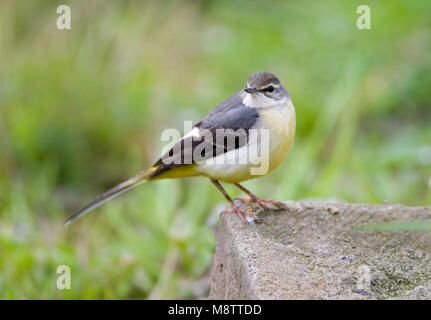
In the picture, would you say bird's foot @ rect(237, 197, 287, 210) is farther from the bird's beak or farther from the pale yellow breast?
the bird's beak

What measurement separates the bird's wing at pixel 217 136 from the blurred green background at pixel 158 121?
123 cm

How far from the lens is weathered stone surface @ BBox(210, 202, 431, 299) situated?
3.21 metres

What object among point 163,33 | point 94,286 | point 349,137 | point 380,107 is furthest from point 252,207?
point 163,33

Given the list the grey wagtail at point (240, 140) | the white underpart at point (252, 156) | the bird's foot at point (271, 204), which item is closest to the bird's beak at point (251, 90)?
the grey wagtail at point (240, 140)

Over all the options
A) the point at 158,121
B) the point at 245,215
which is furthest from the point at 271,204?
the point at 158,121

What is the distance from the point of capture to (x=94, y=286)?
512cm

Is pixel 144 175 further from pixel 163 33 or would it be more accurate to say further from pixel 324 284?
pixel 163 33

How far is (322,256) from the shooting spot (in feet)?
11.8

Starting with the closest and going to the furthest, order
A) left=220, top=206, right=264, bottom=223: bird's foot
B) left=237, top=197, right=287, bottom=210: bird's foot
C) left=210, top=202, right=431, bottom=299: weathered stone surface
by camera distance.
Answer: left=210, top=202, right=431, bottom=299: weathered stone surface, left=220, top=206, right=264, bottom=223: bird's foot, left=237, top=197, right=287, bottom=210: bird's foot

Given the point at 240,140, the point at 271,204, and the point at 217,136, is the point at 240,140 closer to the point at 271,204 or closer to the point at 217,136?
the point at 217,136

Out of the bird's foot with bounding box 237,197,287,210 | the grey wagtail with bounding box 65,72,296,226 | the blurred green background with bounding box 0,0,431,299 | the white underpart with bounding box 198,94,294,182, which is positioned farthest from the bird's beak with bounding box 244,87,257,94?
the blurred green background with bounding box 0,0,431,299

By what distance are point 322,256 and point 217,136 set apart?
3.68 ft

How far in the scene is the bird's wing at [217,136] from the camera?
4191 millimetres

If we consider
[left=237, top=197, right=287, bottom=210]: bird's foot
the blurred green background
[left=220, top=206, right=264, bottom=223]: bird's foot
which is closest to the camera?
[left=220, top=206, right=264, bottom=223]: bird's foot
